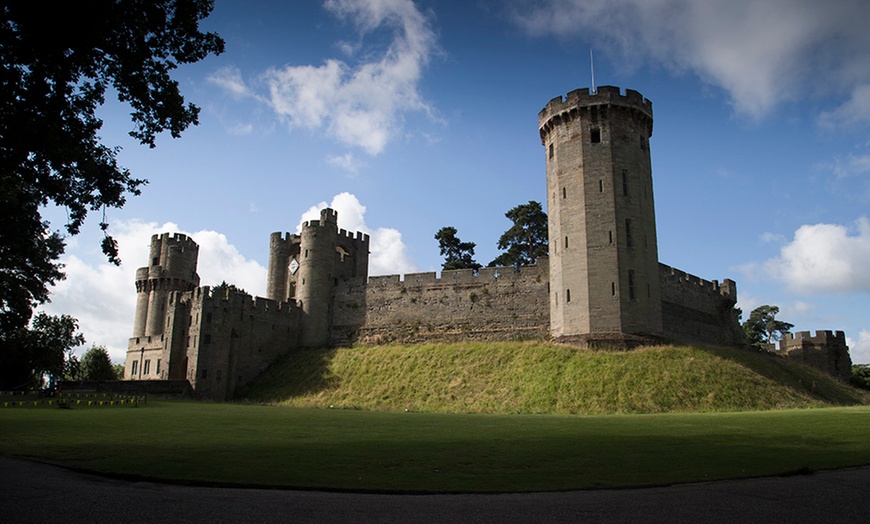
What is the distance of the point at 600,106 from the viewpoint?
40.6 m

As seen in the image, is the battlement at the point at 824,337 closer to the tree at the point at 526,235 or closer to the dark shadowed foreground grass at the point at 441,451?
the tree at the point at 526,235

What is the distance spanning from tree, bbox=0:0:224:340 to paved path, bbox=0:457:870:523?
6.83 meters

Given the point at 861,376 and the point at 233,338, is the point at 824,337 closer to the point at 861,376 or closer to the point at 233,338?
the point at 861,376

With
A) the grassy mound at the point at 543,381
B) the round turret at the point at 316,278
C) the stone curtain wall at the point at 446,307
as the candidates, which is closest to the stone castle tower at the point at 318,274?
the round turret at the point at 316,278

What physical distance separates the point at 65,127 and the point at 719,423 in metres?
20.1

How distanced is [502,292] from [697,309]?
44.9 ft

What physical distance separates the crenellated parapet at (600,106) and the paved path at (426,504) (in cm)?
3234

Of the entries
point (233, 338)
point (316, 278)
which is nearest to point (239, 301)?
point (233, 338)

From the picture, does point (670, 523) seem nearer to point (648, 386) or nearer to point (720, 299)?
point (648, 386)

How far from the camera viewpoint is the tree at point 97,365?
66.6m

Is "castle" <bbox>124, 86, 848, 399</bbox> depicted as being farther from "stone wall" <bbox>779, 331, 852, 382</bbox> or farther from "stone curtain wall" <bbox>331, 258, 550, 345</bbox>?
"stone wall" <bbox>779, 331, 852, 382</bbox>

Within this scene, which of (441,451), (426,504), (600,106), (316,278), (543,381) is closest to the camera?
(426,504)

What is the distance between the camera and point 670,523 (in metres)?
8.49

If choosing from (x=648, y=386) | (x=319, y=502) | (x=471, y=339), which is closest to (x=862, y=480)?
(x=319, y=502)
